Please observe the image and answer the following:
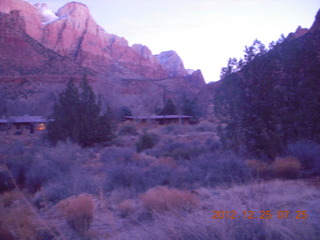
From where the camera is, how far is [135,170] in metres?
9.87

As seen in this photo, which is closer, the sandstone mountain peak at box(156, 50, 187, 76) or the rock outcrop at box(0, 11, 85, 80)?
the rock outcrop at box(0, 11, 85, 80)

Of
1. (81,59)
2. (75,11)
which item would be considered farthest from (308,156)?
(75,11)

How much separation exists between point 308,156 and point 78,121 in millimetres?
19009

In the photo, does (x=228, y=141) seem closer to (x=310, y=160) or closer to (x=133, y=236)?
(x=310, y=160)

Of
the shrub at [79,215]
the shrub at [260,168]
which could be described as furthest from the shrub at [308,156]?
the shrub at [79,215]

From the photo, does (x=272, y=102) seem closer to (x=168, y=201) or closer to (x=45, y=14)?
(x=168, y=201)

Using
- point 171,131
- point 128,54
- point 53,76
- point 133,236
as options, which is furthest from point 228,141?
point 128,54

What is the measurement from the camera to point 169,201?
610 centimetres

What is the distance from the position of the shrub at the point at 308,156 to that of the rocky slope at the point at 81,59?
3776 centimetres

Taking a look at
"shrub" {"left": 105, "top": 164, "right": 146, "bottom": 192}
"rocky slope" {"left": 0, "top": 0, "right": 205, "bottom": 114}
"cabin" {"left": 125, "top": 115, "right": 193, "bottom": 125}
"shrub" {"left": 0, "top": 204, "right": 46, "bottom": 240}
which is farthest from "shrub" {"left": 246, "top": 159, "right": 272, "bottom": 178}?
"cabin" {"left": 125, "top": 115, "right": 193, "bottom": 125}

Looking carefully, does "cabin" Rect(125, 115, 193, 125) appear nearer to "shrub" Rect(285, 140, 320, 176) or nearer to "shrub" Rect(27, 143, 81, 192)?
"shrub" Rect(27, 143, 81, 192)

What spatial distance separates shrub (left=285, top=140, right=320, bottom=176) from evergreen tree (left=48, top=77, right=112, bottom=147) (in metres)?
17.8

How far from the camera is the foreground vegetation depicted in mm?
4105

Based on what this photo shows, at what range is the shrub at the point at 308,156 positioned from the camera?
31.5ft
